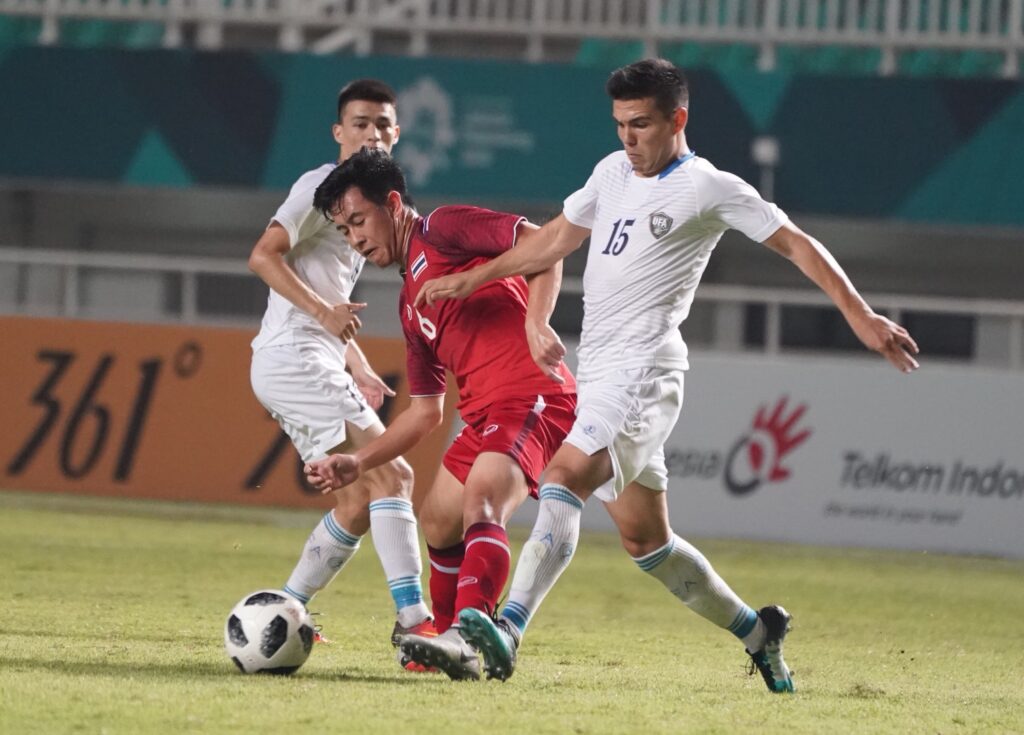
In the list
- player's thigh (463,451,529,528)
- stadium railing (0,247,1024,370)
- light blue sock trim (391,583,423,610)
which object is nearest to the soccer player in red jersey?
player's thigh (463,451,529,528)

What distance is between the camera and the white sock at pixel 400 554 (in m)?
6.12

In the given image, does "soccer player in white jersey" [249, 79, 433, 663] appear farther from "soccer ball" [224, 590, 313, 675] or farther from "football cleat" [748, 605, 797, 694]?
"football cleat" [748, 605, 797, 694]

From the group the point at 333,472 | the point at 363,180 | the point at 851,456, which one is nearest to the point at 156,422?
the point at 851,456

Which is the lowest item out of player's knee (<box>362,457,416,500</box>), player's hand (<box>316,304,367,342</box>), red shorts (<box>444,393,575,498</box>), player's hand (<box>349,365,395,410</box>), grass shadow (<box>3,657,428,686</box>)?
grass shadow (<box>3,657,428,686</box>)

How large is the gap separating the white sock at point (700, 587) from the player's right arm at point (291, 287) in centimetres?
138

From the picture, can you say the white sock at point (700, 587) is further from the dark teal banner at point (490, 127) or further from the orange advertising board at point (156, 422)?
the dark teal banner at point (490, 127)

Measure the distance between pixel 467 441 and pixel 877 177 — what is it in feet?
35.7

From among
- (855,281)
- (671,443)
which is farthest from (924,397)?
(855,281)

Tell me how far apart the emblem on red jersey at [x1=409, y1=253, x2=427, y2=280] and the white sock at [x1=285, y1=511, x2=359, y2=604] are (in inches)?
44.1

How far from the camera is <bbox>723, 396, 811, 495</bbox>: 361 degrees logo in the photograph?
12320 millimetres

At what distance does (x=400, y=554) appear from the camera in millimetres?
6223

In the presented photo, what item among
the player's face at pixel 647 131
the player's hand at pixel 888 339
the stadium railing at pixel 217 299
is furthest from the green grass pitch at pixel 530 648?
the stadium railing at pixel 217 299

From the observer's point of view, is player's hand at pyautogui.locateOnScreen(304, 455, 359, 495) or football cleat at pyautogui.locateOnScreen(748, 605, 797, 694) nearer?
player's hand at pyautogui.locateOnScreen(304, 455, 359, 495)

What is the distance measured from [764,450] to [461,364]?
6.84 meters
